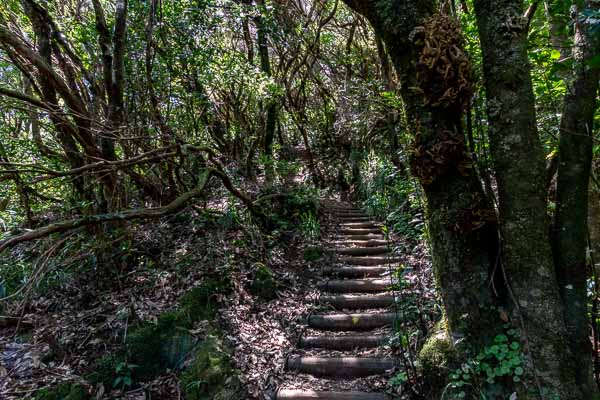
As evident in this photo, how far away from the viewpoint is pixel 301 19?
10.5 meters

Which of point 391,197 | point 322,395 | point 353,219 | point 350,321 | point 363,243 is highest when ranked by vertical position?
point 391,197

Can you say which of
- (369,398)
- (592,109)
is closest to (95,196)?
(369,398)

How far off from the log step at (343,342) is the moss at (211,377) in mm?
891

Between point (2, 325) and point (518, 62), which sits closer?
point (518, 62)

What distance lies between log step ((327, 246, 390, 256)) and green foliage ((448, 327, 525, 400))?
11.4 ft

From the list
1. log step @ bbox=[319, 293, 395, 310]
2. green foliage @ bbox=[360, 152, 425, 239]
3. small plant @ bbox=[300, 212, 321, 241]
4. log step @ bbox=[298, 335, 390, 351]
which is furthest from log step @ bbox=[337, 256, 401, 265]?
log step @ bbox=[298, 335, 390, 351]

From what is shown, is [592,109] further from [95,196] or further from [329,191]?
[329,191]

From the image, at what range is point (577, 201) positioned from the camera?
2.13 metres

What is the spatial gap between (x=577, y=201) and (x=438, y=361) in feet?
5.00

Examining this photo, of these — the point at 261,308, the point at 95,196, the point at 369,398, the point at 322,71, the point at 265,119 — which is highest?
the point at 322,71

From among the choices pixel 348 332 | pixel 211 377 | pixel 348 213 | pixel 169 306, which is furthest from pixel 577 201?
pixel 348 213

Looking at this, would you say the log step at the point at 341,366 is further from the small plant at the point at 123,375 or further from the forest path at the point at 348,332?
the small plant at the point at 123,375

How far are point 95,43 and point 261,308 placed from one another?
5.64 metres

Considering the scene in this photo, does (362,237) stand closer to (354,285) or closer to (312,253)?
(312,253)
